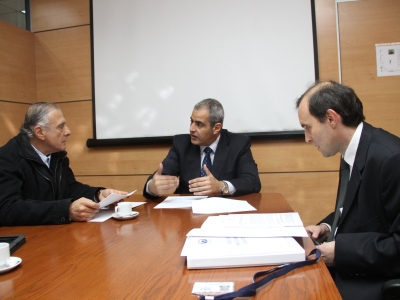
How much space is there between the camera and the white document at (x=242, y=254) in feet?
2.97

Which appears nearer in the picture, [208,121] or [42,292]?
[42,292]

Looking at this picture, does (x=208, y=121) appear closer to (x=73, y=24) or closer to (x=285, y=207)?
(x=285, y=207)

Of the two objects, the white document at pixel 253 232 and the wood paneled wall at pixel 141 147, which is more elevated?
the wood paneled wall at pixel 141 147

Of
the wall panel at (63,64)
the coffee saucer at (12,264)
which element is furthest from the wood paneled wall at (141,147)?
the coffee saucer at (12,264)

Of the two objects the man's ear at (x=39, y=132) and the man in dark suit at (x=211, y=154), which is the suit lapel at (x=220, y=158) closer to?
the man in dark suit at (x=211, y=154)

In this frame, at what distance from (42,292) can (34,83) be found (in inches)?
132

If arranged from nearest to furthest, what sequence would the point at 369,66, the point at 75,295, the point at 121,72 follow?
the point at 75,295 → the point at 369,66 → the point at 121,72

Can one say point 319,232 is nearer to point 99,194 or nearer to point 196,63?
point 99,194

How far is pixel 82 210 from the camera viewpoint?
1.56m

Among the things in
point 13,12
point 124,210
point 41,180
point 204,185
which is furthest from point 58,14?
point 124,210

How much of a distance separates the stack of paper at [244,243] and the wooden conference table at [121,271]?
0.03 metres

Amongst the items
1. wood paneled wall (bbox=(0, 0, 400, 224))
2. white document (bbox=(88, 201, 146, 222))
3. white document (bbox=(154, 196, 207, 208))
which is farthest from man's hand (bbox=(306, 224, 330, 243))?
wood paneled wall (bbox=(0, 0, 400, 224))

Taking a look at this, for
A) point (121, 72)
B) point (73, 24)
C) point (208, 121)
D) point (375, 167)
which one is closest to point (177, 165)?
point (208, 121)

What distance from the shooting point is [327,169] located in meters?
2.99
